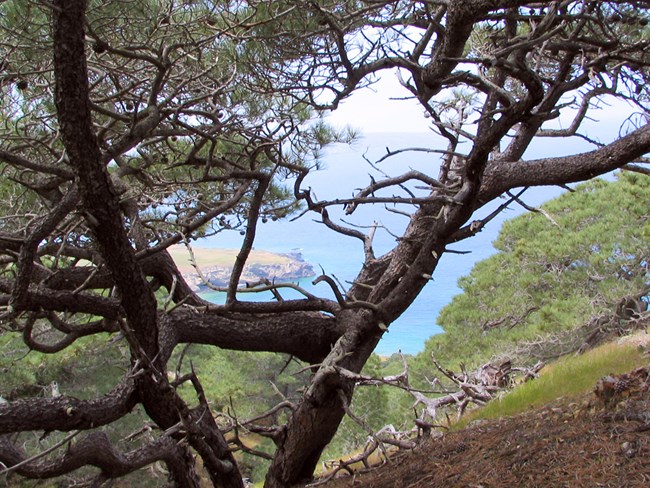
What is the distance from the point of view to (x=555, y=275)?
9.77 metres

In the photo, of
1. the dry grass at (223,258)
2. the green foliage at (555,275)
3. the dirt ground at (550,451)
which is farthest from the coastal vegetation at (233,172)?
the dry grass at (223,258)

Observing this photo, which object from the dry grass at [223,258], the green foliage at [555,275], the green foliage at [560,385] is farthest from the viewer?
the dry grass at [223,258]

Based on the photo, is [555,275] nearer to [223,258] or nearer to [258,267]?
[223,258]

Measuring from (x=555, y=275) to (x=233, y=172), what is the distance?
8.11 meters

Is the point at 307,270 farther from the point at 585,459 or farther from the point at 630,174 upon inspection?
the point at 585,459

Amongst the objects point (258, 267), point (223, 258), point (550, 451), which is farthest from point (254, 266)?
point (550, 451)

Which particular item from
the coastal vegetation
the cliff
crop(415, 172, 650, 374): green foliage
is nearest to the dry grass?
the cliff

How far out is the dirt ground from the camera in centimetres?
225

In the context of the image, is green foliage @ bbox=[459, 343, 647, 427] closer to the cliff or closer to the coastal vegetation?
the coastal vegetation

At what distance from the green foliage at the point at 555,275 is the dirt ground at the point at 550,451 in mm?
5585

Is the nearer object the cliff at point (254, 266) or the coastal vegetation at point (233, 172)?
the coastal vegetation at point (233, 172)

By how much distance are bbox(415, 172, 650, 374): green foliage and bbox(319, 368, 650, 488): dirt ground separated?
559cm

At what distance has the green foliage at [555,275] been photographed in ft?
29.7

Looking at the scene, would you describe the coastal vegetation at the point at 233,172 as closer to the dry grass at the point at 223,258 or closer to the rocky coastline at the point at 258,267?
the dry grass at the point at 223,258
